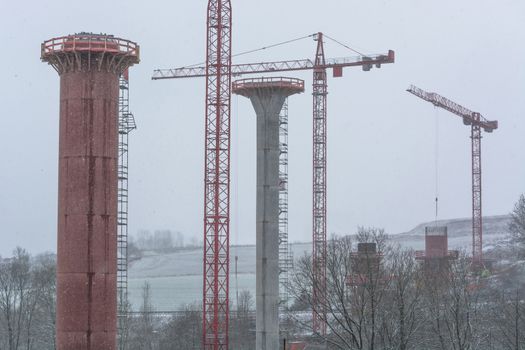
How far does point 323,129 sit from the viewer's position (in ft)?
369

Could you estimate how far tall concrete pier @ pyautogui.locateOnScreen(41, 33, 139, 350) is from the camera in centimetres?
3678

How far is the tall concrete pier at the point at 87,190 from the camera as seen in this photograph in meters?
36.8

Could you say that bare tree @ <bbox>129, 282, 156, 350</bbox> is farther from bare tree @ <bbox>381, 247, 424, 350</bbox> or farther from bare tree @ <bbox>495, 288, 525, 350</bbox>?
bare tree @ <bbox>381, 247, 424, 350</bbox>

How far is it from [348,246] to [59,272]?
34503 millimetres

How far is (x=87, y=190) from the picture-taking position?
37.3 meters

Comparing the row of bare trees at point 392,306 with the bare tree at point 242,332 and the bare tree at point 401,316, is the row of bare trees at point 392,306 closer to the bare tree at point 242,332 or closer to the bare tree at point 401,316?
the bare tree at point 401,316

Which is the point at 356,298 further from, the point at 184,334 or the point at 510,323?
the point at 184,334

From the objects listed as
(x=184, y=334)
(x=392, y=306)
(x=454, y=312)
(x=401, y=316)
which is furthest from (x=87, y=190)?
(x=184, y=334)

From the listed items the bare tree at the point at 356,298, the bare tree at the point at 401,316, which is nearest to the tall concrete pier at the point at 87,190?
the bare tree at the point at 356,298

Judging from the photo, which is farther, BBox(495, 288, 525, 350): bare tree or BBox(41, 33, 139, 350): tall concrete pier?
BBox(495, 288, 525, 350): bare tree

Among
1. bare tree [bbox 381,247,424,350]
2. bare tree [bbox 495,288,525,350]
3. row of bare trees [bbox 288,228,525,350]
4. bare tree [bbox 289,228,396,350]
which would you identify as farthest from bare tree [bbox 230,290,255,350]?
bare tree [bbox 289,228,396,350]

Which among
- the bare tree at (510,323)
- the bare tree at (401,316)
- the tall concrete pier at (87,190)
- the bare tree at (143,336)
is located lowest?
the bare tree at (143,336)

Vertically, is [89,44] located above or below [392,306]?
above

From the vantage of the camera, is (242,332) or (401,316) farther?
(242,332)
